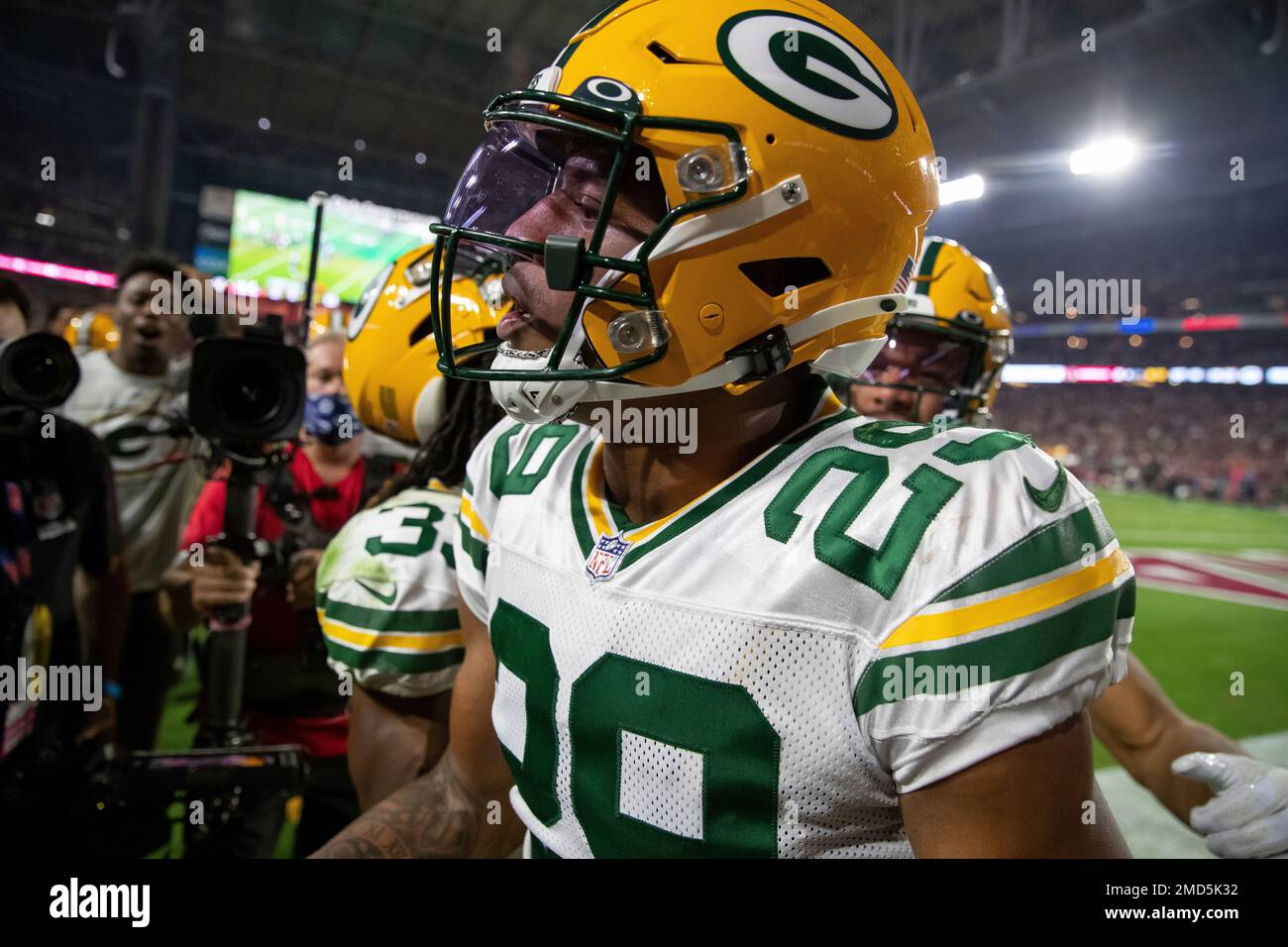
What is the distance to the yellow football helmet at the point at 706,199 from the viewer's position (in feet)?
3.35

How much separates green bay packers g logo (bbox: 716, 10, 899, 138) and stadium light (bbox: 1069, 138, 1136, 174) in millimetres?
15508

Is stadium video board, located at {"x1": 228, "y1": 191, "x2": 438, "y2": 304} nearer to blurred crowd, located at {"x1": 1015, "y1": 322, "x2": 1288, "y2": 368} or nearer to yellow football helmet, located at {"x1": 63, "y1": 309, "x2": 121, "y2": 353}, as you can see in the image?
yellow football helmet, located at {"x1": 63, "y1": 309, "x2": 121, "y2": 353}

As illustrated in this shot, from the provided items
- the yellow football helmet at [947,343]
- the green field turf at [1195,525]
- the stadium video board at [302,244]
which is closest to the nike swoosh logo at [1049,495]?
the yellow football helmet at [947,343]

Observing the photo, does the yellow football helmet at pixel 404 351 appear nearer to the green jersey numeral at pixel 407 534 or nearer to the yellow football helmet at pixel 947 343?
the green jersey numeral at pixel 407 534

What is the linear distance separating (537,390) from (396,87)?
15535 millimetres

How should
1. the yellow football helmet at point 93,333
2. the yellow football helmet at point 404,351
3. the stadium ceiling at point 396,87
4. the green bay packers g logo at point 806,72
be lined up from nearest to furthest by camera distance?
1. the green bay packers g logo at point 806,72
2. the yellow football helmet at point 404,351
3. the yellow football helmet at point 93,333
4. the stadium ceiling at point 396,87

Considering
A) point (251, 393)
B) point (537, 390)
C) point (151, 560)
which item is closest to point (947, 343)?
point (537, 390)

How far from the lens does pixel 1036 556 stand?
2.75 feet

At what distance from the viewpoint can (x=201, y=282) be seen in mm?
3094

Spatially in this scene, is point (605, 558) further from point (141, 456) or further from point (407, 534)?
point (141, 456)

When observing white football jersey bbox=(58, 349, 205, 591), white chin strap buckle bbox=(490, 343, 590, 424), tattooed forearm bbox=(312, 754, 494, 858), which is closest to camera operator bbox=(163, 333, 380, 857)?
tattooed forearm bbox=(312, 754, 494, 858)

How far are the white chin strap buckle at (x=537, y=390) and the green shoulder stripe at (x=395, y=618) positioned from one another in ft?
2.01
